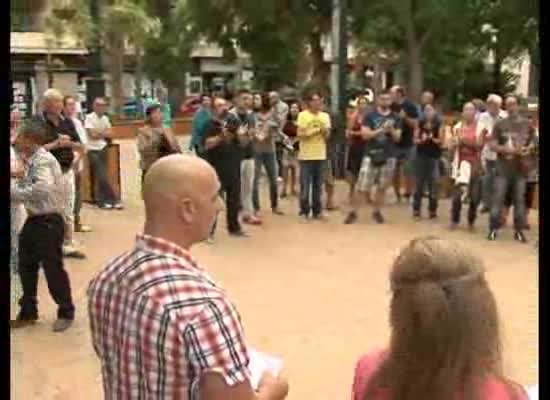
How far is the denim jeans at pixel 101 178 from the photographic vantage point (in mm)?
11375

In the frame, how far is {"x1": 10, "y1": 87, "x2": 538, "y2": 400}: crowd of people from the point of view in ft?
6.05

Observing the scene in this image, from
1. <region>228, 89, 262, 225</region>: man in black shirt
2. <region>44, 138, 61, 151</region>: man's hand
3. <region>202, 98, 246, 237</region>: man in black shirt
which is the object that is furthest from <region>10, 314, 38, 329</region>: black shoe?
<region>228, 89, 262, 225</region>: man in black shirt

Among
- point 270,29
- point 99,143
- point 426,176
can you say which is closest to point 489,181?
point 426,176

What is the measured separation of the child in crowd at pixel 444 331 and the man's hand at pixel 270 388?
0.99 ft

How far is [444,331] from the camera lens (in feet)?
5.93

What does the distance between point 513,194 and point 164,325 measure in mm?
8653

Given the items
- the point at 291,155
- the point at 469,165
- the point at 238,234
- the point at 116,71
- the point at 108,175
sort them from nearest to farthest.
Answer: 1. the point at 238,234
2. the point at 469,165
3. the point at 108,175
4. the point at 291,155
5. the point at 116,71

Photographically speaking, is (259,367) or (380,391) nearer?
(380,391)

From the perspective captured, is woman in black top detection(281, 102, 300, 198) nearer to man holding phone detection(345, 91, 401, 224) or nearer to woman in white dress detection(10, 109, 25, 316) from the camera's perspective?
man holding phone detection(345, 91, 401, 224)

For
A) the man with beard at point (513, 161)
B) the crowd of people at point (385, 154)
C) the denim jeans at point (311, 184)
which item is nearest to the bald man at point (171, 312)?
the crowd of people at point (385, 154)

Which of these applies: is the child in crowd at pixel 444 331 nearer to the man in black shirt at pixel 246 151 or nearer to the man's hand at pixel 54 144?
the man's hand at pixel 54 144

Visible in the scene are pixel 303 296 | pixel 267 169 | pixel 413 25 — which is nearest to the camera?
pixel 303 296

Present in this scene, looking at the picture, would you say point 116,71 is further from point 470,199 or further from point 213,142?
point 213,142

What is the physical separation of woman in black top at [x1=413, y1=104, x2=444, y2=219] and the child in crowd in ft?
30.1
